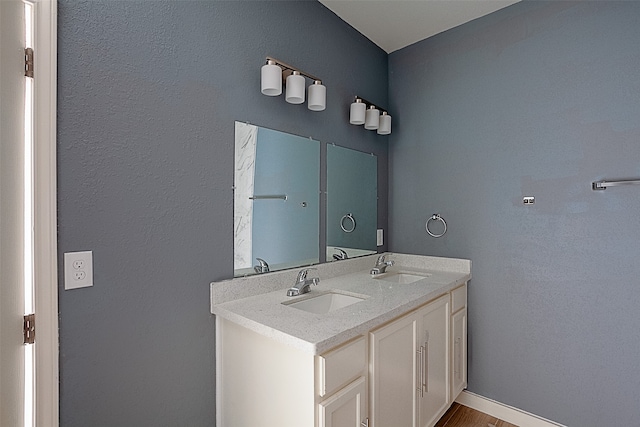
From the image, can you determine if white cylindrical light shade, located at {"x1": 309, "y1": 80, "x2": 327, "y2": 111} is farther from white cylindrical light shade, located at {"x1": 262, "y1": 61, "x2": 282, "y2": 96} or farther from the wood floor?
the wood floor

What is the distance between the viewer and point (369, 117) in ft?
7.57

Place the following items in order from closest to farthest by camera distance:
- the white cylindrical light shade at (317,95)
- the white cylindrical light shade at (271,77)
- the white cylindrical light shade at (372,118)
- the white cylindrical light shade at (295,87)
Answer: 1. the white cylindrical light shade at (271,77)
2. the white cylindrical light shade at (295,87)
3. the white cylindrical light shade at (317,95)
4. the white cylindrical light shade at (372,118)

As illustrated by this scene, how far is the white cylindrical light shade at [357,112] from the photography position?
86.2 inches

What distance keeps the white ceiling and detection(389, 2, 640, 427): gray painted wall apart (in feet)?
0.28

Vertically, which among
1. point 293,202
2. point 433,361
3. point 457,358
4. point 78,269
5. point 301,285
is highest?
point 293,202

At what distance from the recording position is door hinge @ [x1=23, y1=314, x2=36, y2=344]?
1.05 metres

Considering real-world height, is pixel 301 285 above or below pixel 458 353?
above

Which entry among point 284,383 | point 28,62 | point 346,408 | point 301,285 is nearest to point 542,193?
point 301,285

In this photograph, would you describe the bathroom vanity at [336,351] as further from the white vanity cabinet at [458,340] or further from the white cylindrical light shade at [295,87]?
the white cylindrical light shade at [295,87]

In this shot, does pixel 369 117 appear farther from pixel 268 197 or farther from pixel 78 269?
pixel 78 269

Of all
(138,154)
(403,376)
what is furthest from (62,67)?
(403,376)

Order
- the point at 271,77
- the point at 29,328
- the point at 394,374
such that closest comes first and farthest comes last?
the point at 29,328
the point at 394,374
the point at 271,77

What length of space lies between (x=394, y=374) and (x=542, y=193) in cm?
134

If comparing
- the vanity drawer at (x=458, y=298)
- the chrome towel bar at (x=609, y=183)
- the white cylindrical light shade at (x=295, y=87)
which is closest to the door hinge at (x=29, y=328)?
the white cylindrical light shade at (x=295, y=87)
